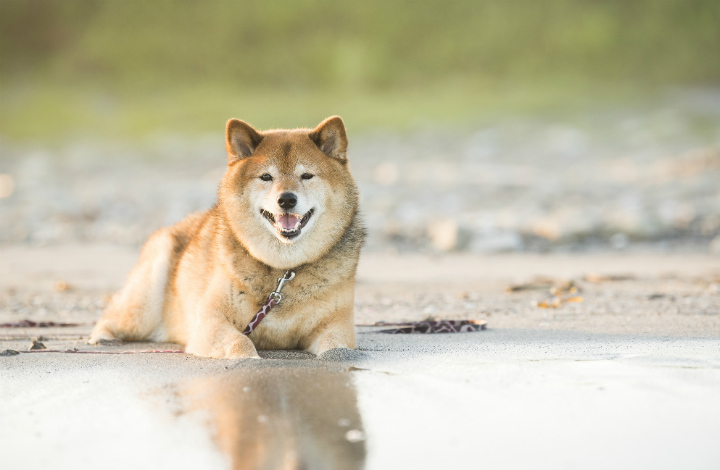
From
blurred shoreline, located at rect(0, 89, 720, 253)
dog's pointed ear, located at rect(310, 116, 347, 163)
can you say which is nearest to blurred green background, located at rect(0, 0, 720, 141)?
blurred shoreline, located at rect(0, 89, 720, 253)

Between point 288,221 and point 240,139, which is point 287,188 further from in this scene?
point 240,139

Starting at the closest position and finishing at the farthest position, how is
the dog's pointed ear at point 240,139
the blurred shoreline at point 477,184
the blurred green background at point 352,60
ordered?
the dog's pointed ear at point 240,139
the blurred shoreline at point 477,184
the blurred green background at point 352,60

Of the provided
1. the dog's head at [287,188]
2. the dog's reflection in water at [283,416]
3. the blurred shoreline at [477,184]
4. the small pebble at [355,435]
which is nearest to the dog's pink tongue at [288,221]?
the dog's head at [287,188]

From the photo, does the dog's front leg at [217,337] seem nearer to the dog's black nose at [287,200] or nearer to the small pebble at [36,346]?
the dog's black nose at [287,200]

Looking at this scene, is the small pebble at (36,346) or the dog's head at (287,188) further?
the small pebble at (36,346)

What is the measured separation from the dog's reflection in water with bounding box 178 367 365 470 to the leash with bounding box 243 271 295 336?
1.60 feet

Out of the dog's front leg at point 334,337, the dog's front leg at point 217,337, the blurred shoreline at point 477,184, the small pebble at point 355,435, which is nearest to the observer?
the small pebble at point 355,435

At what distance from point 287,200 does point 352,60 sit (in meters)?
33.5

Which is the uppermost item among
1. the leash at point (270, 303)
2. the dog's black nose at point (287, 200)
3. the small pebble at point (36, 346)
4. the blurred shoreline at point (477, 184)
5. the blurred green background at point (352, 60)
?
the blurred green background at point (352, 60)

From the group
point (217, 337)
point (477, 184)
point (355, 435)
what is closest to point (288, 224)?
point (217, 337)

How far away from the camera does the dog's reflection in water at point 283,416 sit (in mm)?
2711

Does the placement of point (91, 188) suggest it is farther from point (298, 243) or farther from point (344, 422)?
point (344, 422)

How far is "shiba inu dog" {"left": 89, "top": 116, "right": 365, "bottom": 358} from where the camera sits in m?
4.22

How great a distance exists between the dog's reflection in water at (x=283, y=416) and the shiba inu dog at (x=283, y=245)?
0.50 metres
